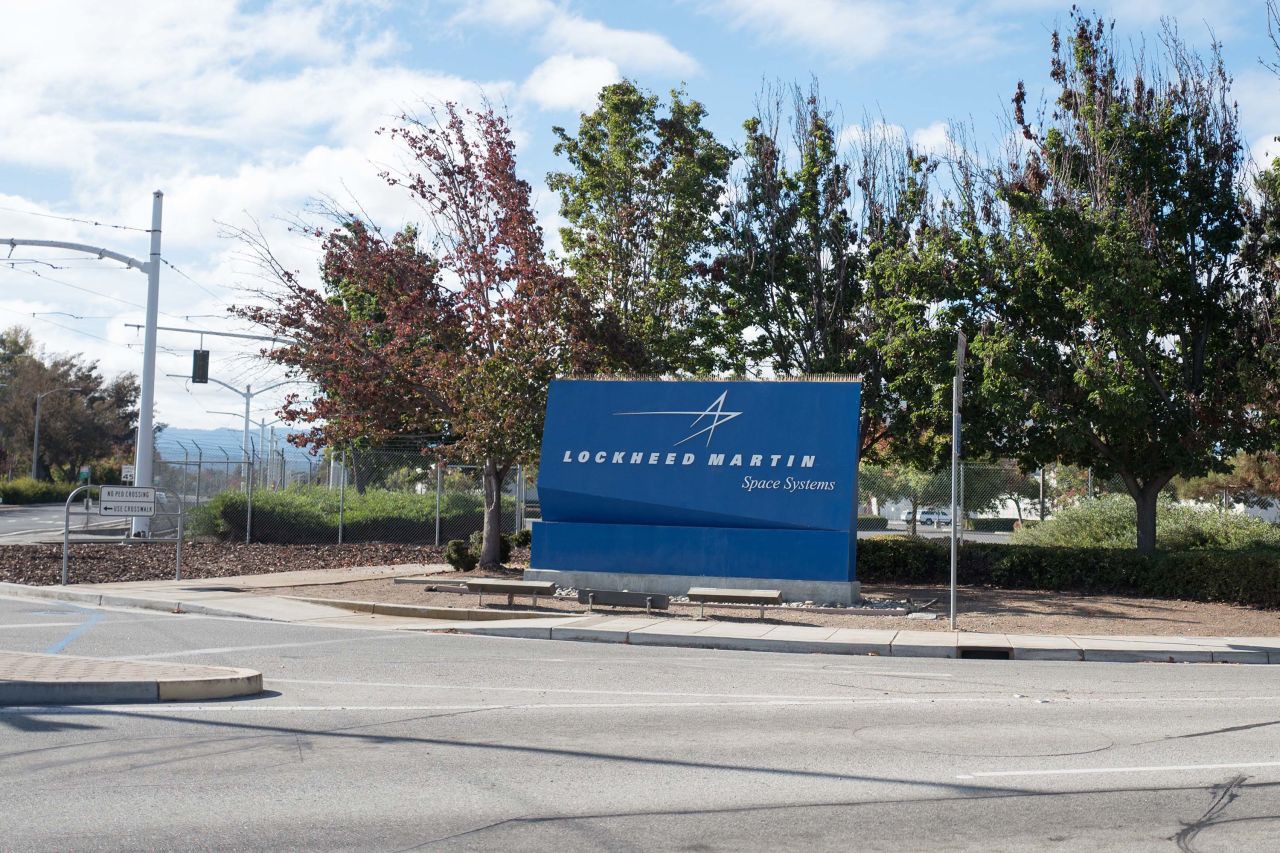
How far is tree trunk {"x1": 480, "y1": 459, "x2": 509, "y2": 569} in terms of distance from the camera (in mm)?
24391

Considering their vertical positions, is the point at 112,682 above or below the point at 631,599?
below

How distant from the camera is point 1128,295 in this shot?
20.9 meters

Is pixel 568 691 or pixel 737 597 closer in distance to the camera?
pixel 568 691

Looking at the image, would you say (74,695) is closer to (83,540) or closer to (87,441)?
(83,540)

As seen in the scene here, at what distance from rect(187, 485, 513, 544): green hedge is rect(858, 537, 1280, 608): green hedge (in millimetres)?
14586

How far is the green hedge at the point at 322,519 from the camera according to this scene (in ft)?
108

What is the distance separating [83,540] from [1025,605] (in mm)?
22624

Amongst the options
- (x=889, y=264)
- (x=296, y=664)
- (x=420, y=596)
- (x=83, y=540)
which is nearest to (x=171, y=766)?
(x=296, y=664)

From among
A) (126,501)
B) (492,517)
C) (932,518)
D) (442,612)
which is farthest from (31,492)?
(442,612)

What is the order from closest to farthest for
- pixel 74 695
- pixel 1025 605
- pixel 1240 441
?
pixel 74 695 < pixel 1025 605 < pixel 1240 441

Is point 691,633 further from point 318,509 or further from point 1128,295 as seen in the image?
point 318,509

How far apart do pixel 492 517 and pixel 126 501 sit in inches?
278

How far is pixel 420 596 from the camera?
20078 millimetres

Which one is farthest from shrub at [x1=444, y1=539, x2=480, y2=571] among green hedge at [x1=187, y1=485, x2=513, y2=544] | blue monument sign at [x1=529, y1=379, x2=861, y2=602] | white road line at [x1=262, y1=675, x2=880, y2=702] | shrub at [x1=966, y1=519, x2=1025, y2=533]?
shrub at [x1=966, y1=519, x2=1025, y2=533]
